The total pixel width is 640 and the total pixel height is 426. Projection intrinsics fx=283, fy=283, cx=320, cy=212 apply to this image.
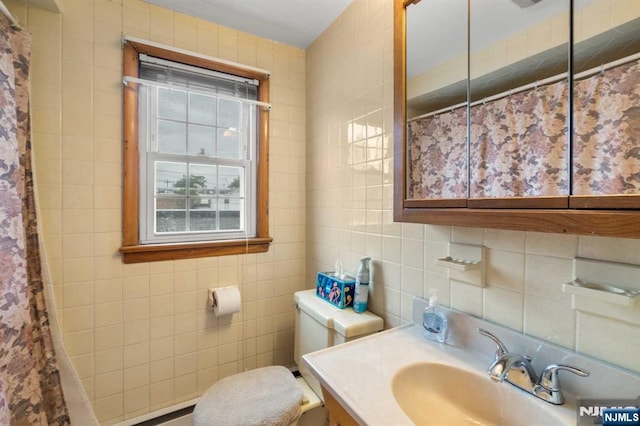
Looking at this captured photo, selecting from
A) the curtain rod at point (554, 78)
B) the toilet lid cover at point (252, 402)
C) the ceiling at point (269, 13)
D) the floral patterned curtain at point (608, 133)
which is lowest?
the toilet lid cover at point (252, 402)

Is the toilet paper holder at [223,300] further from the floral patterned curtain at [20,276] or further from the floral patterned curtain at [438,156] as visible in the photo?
the floral patterned curtain at [438,156]

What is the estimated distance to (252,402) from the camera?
117 centimetres

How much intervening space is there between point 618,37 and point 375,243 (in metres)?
1.02

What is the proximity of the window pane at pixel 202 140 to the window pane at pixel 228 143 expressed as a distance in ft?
0.14

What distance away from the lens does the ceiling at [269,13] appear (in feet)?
5.10

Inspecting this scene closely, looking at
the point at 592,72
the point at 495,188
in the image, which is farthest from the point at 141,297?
the point at 592,72

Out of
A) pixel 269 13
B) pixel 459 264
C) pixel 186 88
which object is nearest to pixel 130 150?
pixel 186 88

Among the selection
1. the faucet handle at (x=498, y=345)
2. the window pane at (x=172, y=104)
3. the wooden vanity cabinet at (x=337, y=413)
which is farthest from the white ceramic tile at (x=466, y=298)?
the window pane at (x=172, y=104)

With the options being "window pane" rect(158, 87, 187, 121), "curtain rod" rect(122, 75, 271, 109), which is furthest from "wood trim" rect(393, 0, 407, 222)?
"window pane" rect(158, 87, 187, 121)

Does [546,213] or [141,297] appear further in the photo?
[141,297]

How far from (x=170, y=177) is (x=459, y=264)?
1590 millimetres

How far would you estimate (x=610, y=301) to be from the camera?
654 mm

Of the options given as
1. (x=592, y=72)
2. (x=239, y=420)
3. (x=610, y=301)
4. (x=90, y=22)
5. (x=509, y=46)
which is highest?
(x=90, y=22)

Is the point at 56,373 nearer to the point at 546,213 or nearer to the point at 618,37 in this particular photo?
the point at 546,213
